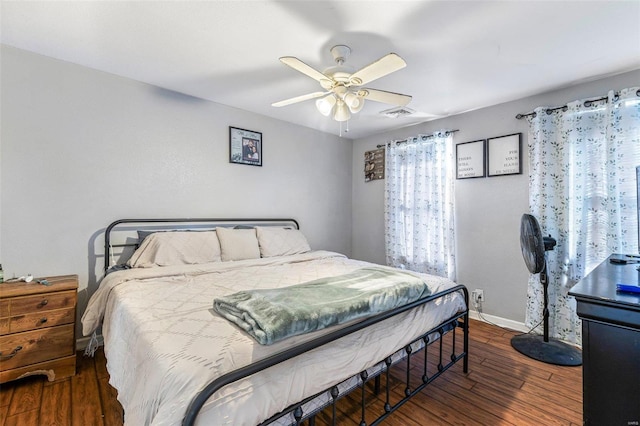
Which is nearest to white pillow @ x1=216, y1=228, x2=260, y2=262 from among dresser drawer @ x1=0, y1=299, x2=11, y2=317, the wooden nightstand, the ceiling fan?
the wooden nightstand

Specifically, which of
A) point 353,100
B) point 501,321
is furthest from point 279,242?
point 501,321

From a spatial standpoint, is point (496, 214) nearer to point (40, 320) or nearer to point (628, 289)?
point (628, 289)

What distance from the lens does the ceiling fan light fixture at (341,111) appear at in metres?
2.11

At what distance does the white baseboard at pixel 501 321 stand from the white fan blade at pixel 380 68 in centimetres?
282

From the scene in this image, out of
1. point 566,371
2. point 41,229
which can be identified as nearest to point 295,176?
point 41,229

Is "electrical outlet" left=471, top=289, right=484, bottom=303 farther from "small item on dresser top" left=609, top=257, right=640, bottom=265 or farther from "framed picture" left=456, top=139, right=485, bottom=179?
"small item on dresser top" left=609, top=257, right=640, bottom=265

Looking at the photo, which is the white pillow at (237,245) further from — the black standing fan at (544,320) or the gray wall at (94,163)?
the black standing fan at (544,320)

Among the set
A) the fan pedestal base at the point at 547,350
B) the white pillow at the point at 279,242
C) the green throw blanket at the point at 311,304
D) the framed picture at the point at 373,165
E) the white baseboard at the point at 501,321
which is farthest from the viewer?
the framed picture at the point at 373,165

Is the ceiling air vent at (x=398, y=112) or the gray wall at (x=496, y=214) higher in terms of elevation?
the ceiling air vent at (x=398, y=112)

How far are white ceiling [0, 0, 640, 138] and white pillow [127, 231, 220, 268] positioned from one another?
1.44 metres

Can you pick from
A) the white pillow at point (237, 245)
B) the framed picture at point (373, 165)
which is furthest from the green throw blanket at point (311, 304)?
the framed picture at point (373, 165)

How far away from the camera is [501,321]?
10.1 ft

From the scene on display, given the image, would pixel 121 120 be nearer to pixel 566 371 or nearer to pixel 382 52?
pixel 382 52

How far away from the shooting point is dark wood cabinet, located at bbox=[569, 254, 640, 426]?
0.97m
